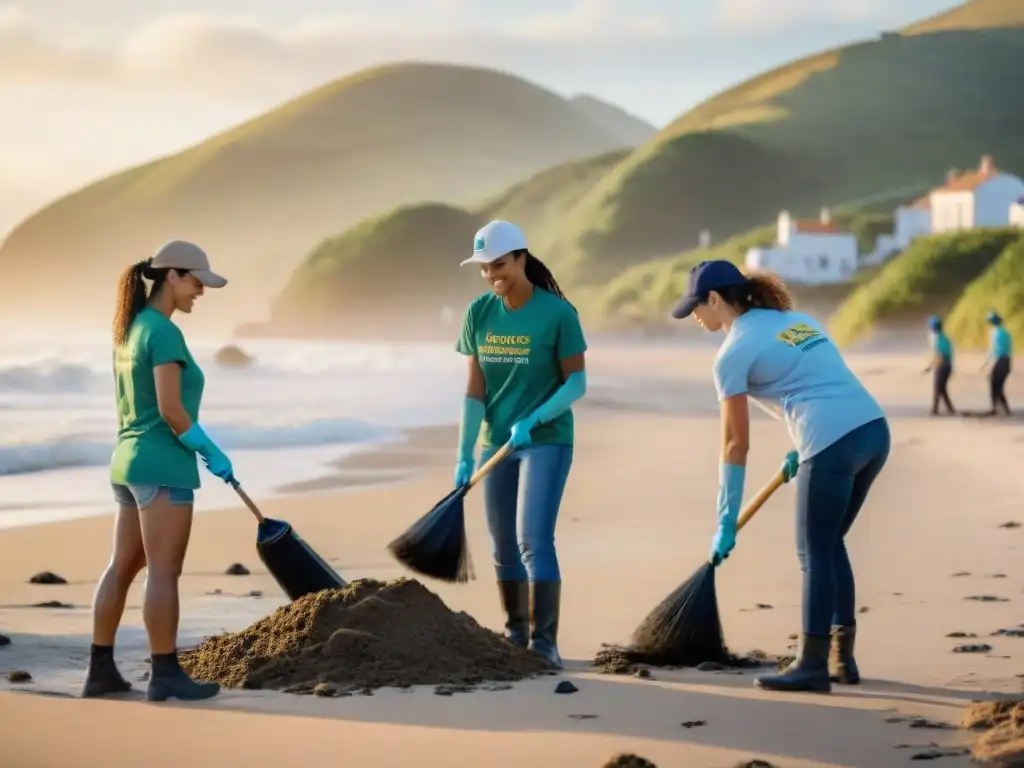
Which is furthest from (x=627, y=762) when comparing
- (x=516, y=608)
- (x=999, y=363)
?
(x=999, y=363)

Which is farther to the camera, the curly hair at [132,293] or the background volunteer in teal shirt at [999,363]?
the background volunteer in teal shirt at [999,363]

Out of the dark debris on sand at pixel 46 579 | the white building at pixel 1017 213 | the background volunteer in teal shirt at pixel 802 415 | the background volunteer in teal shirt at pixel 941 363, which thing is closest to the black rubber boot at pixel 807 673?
the background volunteer in teal shirt at pixel 802 415

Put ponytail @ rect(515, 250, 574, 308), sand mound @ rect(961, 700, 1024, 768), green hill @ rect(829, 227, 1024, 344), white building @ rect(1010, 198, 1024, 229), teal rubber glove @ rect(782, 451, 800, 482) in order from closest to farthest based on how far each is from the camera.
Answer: sand mound @ rect(961, 700, 1024, 768) < teal rubber glove @ rect(782, 451, 800, 482) < ponytail @ rect(515, 250, 574, 308) < green hill @ rect(829, 227, 1024, 344) < white building @ rect(1010, 198, 1024, 229)

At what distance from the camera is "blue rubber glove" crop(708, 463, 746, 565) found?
20.2ft

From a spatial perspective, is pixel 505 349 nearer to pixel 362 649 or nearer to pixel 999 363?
pixel 362 649

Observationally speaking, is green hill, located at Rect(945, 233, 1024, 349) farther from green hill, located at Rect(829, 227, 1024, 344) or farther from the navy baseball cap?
the navy baseball cap

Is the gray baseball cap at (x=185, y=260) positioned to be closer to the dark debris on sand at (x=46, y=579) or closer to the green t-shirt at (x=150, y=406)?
the green t-shirt at (x=150, y=406)

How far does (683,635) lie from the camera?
264 inches

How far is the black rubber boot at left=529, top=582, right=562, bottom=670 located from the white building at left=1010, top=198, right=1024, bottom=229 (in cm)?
8557

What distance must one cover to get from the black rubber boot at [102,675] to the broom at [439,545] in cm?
148

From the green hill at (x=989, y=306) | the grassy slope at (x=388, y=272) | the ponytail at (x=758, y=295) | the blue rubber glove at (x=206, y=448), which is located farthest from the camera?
the grassy slope at (x=388, y=272)

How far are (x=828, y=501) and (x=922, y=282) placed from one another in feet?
213

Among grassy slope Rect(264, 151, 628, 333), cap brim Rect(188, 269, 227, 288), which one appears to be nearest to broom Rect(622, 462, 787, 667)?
cap brim Rect(188, 269, 227, 288)

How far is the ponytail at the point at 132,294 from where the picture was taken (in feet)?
19.7
